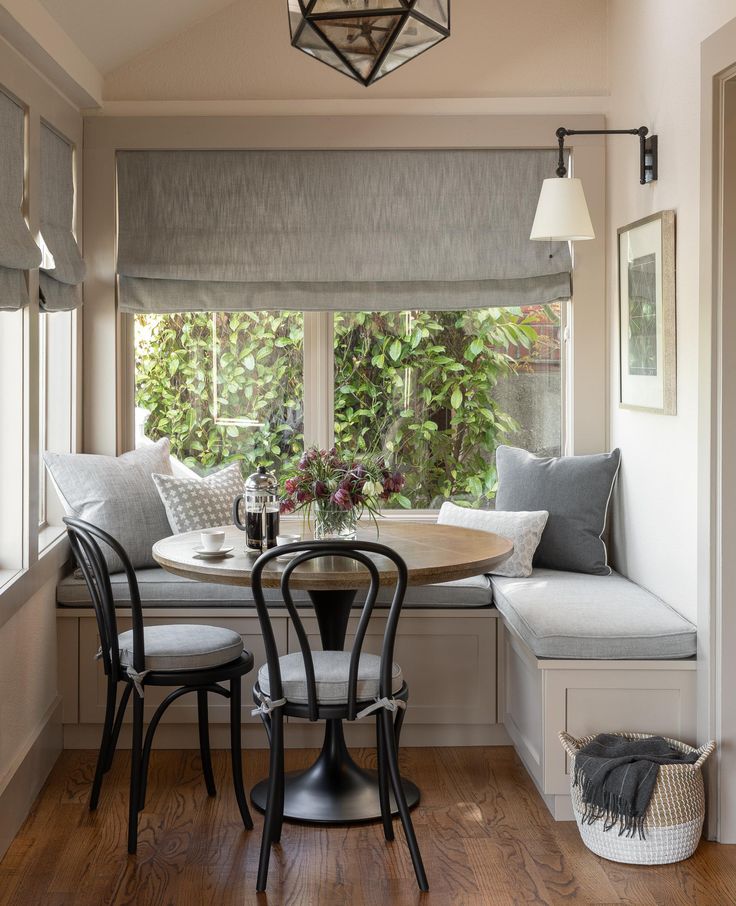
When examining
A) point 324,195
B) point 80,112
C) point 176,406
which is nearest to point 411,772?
point 176,406

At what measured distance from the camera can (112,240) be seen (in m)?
4.30

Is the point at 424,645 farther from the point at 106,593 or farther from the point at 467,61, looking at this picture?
the point at 467,61

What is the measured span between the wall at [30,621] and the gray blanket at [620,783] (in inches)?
65.9

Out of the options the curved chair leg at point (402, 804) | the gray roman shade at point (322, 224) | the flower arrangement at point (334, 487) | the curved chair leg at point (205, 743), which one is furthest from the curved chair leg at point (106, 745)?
the gray roman shade at point (322, 224)

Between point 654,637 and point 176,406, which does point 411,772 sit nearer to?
point 654,637

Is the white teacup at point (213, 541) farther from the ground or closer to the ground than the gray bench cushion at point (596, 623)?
farther from the ground

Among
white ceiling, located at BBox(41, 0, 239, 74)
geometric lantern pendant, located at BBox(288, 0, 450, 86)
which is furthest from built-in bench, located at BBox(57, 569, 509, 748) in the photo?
geometric lantern pendant, located at BBox(288, 0, 450, 86)

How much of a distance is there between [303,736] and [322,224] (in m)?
2.05

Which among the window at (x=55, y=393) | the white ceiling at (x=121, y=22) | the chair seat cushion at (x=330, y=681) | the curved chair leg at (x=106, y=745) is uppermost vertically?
the white ceiling at (x=121, y=22)

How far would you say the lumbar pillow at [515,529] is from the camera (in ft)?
12.9

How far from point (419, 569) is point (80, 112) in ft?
8.25

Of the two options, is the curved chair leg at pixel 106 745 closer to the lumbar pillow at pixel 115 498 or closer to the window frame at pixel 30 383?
the window frame at pixel 30 383

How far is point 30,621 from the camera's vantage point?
3.46 m

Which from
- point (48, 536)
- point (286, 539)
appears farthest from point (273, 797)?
point (48, 536)
